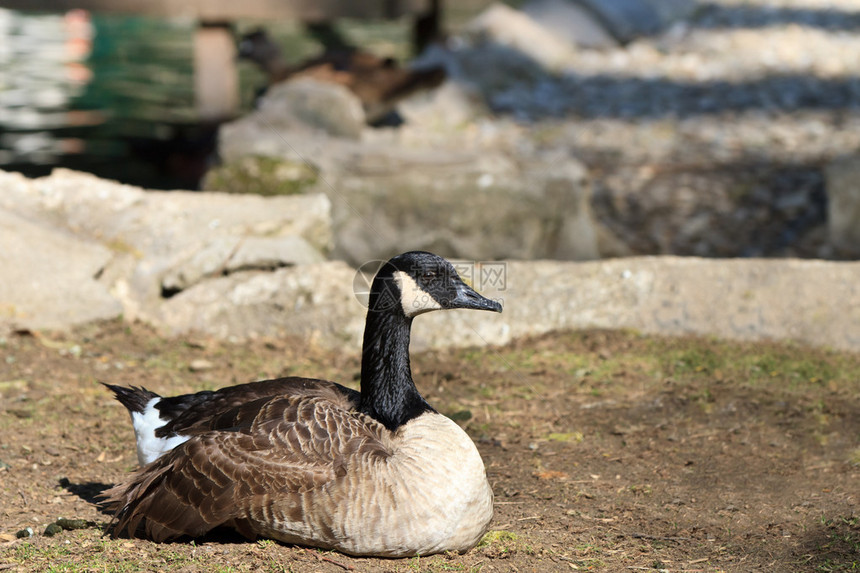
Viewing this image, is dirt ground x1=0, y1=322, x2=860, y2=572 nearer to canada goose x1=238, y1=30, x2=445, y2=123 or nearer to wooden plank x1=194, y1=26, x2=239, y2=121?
canada goose x1=238, y1=30, x2=445, y2=123

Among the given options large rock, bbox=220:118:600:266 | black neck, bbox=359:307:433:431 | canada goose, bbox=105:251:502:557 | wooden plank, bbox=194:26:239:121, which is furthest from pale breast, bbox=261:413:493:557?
wooden plank, bbox=194:26:239:121

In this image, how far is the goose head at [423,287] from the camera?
13.1ft

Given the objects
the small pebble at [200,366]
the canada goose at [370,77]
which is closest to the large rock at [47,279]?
the small pebble at [200,366]

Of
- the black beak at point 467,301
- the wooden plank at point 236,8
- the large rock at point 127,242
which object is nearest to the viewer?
the black beak at point 467,301

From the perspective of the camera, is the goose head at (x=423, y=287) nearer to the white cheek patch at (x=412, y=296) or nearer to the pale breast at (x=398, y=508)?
the white cheek patch at (x=412, y=296)

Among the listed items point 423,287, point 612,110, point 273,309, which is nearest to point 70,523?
point 423,287

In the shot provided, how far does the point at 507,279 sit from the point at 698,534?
3.04 m

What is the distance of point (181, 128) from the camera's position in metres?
14.7

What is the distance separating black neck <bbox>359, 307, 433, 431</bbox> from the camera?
13.2 ft

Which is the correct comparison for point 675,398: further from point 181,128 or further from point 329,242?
point 181,128

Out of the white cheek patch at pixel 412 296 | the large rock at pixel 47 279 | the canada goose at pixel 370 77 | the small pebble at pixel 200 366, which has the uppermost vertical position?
the canada goose at pixel 370 77

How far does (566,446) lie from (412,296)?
1621 millimetres

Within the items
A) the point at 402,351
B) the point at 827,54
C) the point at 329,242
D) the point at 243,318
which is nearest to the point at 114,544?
the point at 402,351

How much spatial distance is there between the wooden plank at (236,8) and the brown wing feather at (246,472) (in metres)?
8.05
